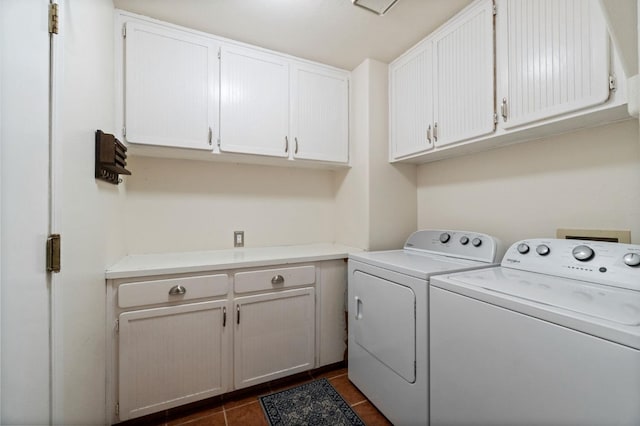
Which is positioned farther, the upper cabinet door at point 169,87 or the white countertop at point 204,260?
the upper cabinet door at point 169,87

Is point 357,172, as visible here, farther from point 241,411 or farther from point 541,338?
point 241,411

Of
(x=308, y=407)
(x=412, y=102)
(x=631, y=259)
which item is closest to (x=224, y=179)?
(x=412, y=102)

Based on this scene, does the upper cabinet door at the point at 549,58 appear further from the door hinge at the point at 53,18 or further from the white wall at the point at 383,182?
the door hinge at the point at 53,18

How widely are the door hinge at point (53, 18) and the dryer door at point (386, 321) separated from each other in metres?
1.73

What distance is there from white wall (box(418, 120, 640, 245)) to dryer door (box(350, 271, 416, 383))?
84 centimetres

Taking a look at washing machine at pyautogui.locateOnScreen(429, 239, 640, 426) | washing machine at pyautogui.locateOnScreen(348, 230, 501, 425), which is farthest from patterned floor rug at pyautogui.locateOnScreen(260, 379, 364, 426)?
washing machine at pyautogui.locateOnScreen(429, 239, 640, 426)

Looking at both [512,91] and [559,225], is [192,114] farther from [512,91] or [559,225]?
[559,225]

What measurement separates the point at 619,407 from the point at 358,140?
6.41 ft

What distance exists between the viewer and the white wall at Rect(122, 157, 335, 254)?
195 centimetres

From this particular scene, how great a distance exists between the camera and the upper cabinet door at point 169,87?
1630mm

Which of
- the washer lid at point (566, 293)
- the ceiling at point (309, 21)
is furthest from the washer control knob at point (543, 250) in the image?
the ceiling at point (309, 21)

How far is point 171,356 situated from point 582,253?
2116 millimetres

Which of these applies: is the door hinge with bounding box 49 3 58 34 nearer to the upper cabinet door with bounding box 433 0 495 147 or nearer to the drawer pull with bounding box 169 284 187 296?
the drawer pull with bounding box 169 284 187 296

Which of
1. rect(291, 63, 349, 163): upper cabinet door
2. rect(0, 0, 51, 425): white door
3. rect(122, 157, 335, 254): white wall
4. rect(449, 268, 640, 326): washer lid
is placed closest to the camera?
rect(0, 0, 51, 425): white door
